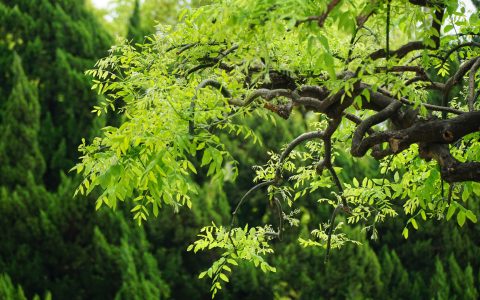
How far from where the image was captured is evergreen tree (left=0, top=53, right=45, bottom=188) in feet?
31.4

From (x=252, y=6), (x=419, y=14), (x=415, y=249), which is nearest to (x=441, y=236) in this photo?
(x=415, y=249)

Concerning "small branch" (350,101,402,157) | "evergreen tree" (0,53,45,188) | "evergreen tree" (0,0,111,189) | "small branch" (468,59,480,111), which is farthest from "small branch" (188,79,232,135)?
"evergreen tree" (0,0,111,189)

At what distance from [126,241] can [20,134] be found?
2258 mm

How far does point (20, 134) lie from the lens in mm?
9766

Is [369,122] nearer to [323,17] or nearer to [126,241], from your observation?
[323,17]

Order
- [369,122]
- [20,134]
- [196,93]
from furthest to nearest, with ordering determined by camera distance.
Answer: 1. [20,134]
2. [369,122]
3. [196,93]

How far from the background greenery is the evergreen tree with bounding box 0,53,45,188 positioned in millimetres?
14

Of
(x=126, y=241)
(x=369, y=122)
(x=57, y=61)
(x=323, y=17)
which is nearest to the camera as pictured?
(x=323, y=17)

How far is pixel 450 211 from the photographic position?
464 centimetres

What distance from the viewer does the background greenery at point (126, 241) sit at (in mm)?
9195

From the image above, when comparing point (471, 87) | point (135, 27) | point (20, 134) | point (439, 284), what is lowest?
point (439, 284)

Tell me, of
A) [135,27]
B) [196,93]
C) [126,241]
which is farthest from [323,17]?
[135,27]

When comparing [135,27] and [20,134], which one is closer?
[20,134]

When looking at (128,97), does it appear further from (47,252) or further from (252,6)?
(47,252)
